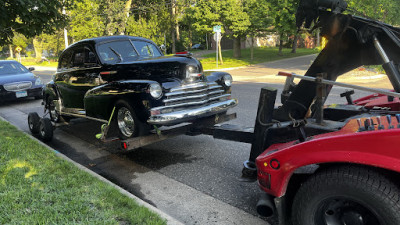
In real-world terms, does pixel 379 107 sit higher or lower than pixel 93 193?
higher

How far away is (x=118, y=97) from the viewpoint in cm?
473

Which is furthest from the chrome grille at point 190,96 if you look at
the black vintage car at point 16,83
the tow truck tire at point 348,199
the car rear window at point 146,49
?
the black vintage car at point 16,83

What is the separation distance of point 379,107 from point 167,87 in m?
2.75

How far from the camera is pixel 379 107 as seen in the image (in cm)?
346

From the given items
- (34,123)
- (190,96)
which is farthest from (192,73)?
(34,123)

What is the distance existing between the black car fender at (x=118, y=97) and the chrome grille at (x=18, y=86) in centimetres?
810

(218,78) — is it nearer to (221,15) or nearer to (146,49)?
(146,49)

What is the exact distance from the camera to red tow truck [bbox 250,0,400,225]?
211 cm

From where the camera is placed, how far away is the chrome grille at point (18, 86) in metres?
11.7

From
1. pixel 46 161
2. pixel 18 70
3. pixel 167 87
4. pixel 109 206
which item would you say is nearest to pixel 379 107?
pixel 167 87

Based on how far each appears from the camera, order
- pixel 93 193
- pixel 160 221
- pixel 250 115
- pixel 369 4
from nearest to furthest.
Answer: pixel 160 221 < pixel 93 193 < pixel 250 115 < pixel 369 4

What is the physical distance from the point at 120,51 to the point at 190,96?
1.91 m

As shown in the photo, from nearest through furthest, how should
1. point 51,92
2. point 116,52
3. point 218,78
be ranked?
point 218,78 → point 116,52 → point 51,92

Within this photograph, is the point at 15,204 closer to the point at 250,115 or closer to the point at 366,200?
the point at 366,200
